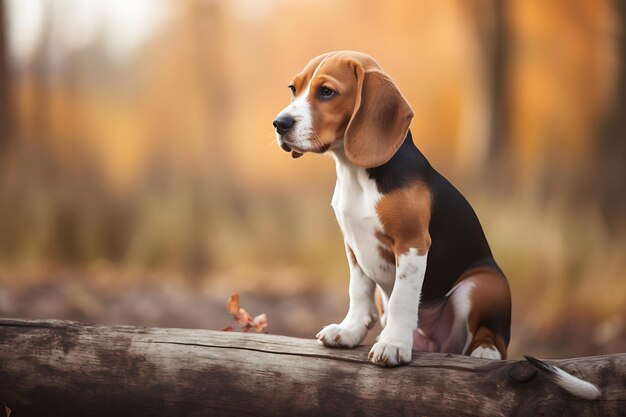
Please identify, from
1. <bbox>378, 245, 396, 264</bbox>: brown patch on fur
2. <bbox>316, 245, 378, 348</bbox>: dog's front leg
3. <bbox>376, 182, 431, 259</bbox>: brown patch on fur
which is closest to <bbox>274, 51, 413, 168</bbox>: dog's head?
<bbox>376, 182, 431, 259</bbox>: brown patch on fur

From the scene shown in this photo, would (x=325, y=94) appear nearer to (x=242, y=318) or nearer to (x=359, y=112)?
(x=359, y=112)

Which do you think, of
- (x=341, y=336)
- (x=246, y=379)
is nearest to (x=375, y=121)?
(x=341, y=336)

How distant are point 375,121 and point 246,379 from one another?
0.76 metres

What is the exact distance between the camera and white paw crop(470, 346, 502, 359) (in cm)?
194

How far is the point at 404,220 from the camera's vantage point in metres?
1.86

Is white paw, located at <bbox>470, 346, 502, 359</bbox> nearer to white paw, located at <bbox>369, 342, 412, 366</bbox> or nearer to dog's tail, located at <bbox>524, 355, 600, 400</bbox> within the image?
white paw, located at <bbox>369, 342, 412, 366</bbox>

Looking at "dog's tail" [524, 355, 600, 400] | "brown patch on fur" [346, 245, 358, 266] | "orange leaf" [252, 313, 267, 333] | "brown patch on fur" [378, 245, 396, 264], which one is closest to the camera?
"dog's tail" [524, 355, 600, 400]

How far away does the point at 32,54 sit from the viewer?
530cm

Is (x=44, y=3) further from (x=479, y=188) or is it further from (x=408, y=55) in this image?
(x=479, y=188)

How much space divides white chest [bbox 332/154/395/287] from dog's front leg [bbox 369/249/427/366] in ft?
0.33

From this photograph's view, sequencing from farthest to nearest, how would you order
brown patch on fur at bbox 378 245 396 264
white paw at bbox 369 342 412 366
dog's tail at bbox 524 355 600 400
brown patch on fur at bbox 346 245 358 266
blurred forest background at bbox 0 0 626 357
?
blurred forest background at bbox 0 0 626 357 → brown patch on fur at bbox 346 245 358 266 → brown patch on fur at bbox 378 245 396 264 → white paw at bbox 369 342 412 366 → dog's tail at bbox 524 355 600 400

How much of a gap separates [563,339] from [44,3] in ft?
14.1

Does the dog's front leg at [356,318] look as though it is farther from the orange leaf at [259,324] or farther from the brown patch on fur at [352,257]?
the orange leaf at [259,324]

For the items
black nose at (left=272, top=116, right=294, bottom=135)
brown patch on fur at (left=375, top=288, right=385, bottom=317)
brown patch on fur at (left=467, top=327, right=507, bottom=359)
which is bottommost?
brown patch on fur at (left=467, top=327, right=507, bottom=359)
